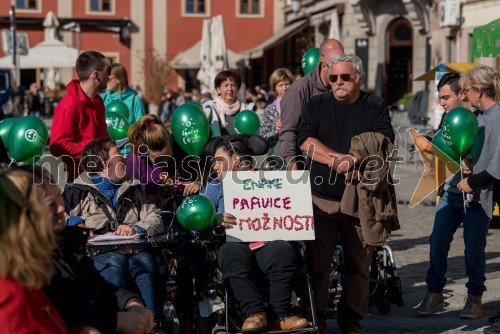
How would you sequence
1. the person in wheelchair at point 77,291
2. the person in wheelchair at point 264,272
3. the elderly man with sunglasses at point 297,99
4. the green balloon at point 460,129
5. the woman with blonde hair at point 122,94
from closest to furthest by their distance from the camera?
1. the person in wheelchair at point 77,291
2. the person in wheelchair at point 264,272
3. the green balloon at point 460,129
4. the elderly man with sunglasses at point 297,99
5. the woman with blonde hair at point 122,94

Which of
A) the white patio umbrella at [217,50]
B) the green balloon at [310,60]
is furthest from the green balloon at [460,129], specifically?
the white patio umbrella at [217,50]

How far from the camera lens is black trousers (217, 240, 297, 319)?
6512 mm

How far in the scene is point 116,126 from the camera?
9.13 meters

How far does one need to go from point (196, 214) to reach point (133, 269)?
21.1 inches

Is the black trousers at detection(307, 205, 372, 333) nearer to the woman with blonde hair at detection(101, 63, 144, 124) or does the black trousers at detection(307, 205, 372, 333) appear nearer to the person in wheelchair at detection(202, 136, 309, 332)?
the person in wheelchair at detection(202, 136, 309, 332)

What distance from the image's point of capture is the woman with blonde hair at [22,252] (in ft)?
12.0

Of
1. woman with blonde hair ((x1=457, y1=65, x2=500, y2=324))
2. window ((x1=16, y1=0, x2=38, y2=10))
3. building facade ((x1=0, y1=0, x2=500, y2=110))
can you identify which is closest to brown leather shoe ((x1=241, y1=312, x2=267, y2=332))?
woman with blonde hair ((x1=457, y1=65, x2=500, y2=324))

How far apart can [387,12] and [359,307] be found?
31592 mm

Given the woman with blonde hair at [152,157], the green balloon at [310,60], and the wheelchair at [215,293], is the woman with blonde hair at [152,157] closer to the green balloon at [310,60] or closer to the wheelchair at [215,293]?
the wheelchair at [215,293]

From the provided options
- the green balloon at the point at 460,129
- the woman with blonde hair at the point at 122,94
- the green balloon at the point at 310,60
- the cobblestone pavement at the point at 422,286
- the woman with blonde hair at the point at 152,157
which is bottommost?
the cobblestone pavement at the point at 422,286

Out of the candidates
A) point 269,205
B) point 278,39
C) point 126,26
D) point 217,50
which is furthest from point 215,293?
point 126,26

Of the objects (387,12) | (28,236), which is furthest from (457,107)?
(387,12)

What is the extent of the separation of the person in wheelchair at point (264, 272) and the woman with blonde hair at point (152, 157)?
92 cm

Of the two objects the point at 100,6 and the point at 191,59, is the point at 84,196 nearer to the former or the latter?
the point at 191,59
